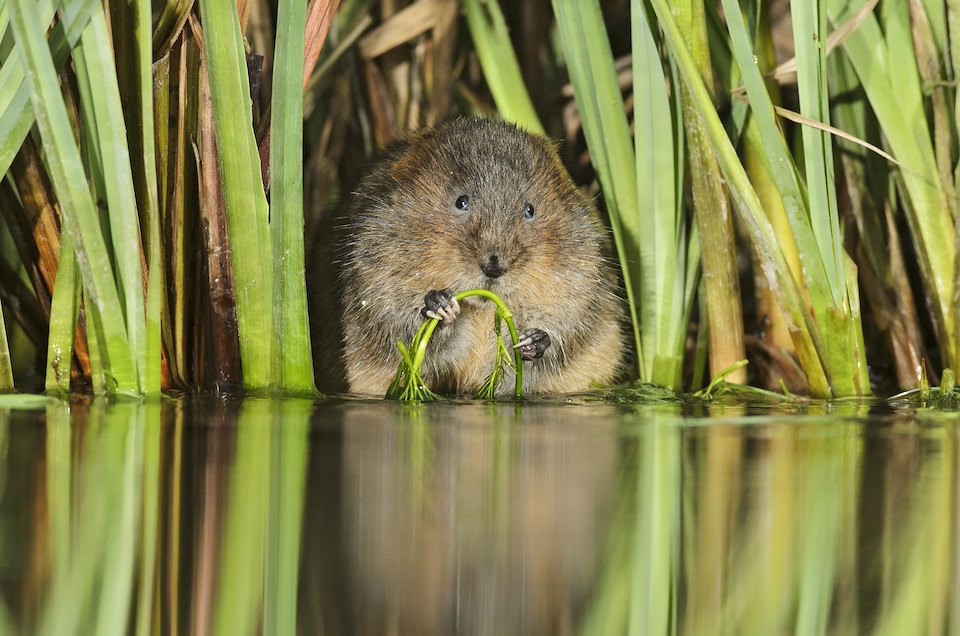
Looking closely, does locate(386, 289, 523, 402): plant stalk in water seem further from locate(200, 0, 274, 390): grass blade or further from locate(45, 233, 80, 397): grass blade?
locate(45, 233, 80, 397): grass blade

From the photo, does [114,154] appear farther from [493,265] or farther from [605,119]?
[605,119]

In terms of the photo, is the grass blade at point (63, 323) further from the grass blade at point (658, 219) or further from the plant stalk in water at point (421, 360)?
the grass blade at point (658, 219)

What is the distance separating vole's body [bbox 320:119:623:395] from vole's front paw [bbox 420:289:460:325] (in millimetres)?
112

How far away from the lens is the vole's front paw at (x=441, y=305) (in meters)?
3.47

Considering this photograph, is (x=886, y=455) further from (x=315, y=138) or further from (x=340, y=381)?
(x=315, y=138)

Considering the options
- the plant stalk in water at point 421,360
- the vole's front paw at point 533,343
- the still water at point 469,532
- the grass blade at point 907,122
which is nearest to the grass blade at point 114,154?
the still water at point 469,532

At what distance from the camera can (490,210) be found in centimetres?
360

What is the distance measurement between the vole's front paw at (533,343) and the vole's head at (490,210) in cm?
14

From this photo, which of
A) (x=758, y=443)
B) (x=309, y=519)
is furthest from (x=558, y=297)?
(x=309, y=519)

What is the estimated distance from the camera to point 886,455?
2.28 m

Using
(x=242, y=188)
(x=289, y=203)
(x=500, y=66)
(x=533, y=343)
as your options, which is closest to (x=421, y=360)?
(x=533, y=343)

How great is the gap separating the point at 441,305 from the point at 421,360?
19cm

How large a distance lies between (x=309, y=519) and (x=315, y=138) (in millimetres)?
3554

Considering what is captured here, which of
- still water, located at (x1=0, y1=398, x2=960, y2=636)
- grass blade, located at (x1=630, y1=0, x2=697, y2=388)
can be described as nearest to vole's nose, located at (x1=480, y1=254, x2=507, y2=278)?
grass blade, located at (x1=630, y1=0, x2=697, y2=388)
